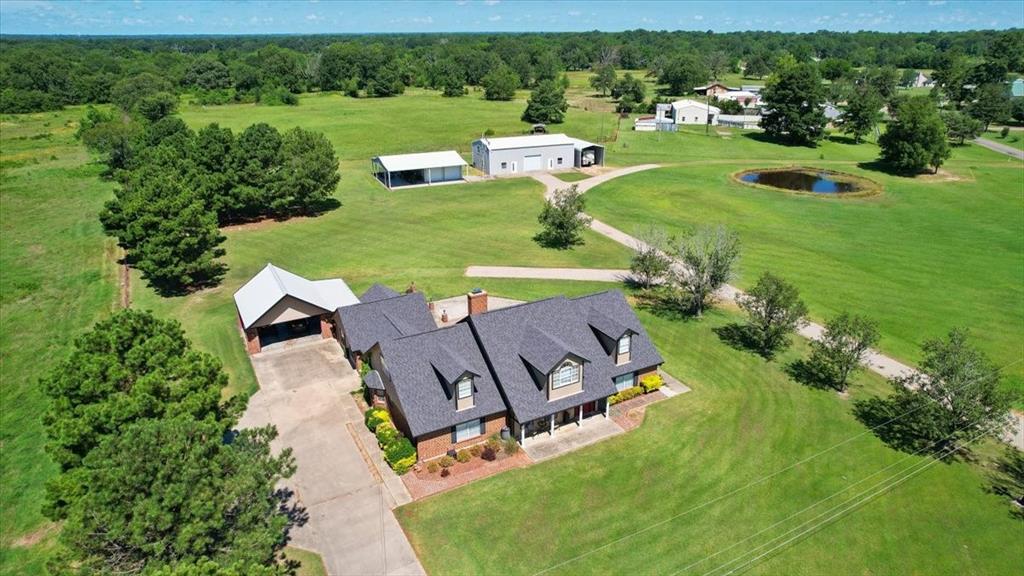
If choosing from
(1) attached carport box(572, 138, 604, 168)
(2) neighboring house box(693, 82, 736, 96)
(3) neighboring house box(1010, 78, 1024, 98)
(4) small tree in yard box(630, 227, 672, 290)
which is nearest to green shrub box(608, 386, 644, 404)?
(4) small tree in yard box(630, 227, 672, 290)

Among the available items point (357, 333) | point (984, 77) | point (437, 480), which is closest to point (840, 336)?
A: point (437, 480)

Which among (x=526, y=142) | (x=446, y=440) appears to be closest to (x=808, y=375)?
(x=446, y=440)

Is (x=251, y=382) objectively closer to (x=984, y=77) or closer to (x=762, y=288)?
(x=762, y=288)

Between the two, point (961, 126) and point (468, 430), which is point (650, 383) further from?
point (961, 126)

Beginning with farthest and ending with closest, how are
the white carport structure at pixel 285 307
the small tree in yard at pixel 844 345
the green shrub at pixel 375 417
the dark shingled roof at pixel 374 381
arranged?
the white carport structure at pixel 285 307, the small tree in yard at pixel 844 345, the dark shingled roof at pixel 374 381, the green shrub at pixel 375 417

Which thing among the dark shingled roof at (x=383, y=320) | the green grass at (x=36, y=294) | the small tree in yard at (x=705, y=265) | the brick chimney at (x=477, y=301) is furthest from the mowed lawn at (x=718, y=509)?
the green grass at (x=36, y=294)

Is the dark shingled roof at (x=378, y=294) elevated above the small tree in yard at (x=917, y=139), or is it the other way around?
the small tree in yard at (x=917, y=139)

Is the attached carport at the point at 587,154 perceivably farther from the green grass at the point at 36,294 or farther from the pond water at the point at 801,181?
the green grass at the point at 36,294
